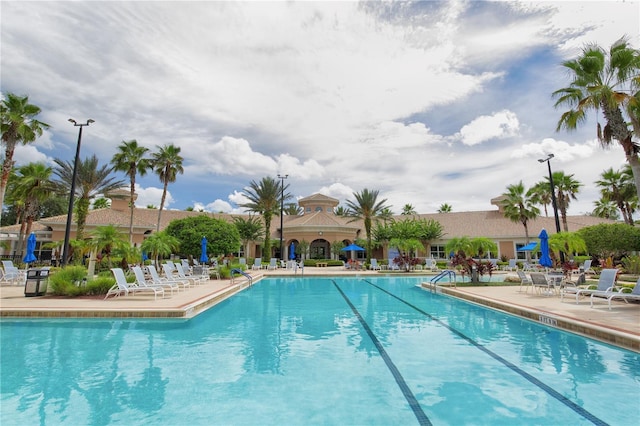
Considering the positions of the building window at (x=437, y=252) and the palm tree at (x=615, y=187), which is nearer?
the palm tree at (x=615, y=187)

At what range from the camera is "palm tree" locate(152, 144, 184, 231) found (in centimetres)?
3102

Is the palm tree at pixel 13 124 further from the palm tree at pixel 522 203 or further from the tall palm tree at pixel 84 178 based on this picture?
the palm tree at pixel 522 203

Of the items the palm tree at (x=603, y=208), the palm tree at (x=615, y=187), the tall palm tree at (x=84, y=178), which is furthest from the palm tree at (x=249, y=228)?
the palm tree at (x=603, y=208)

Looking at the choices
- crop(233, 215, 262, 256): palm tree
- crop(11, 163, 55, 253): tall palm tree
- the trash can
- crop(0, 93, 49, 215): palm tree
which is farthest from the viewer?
crop(233, 215, 262, 256): palm tree

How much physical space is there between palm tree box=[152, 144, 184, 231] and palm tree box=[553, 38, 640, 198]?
28.8 metres

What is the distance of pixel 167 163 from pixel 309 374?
29.6 metres

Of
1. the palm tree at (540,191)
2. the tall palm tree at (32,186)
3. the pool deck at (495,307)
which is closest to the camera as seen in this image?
the pool deck at (495,307)

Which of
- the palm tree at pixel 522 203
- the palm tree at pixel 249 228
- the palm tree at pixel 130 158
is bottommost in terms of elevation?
the palm tree at pixel 249 228

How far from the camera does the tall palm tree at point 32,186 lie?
26859mm

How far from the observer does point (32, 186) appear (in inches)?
1061

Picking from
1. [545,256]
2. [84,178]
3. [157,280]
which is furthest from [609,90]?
[84,178]

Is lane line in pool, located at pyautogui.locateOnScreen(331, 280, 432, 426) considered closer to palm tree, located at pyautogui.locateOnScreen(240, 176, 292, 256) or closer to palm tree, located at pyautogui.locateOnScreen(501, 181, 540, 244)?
palm tree, located at pyautogui.locateOnScreen(240, 176, 292, 256)

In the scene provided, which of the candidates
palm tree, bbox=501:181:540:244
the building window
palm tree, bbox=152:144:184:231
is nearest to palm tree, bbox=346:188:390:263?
the building window

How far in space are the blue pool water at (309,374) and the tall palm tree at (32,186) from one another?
73.8 ft
